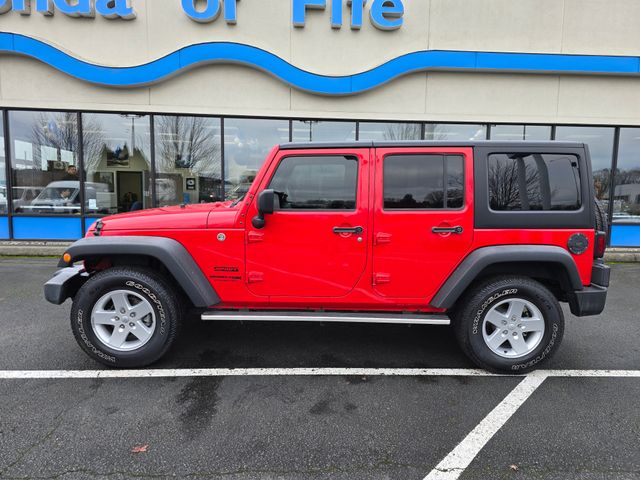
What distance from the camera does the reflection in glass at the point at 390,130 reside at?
28.6ft

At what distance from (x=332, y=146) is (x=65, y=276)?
262 cm

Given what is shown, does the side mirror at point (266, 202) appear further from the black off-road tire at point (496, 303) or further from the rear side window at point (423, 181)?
the black off-road tire at point (496, 303)

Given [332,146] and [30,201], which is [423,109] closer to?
[332,146]

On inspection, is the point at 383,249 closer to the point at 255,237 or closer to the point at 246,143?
the point at 255,237

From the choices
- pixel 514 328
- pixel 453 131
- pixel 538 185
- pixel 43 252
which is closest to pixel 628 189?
pixel 453 131

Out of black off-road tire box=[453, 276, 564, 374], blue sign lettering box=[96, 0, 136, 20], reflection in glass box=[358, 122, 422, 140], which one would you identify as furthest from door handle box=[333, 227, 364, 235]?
blue sign lettering box=[96, 0, 136, 20]

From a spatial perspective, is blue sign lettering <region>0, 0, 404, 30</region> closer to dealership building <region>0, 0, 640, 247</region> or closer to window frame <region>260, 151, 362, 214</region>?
dealership building <region>0, 0, 640, 247</region>

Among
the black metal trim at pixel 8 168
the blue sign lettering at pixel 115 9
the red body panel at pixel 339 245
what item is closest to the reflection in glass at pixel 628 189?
the red body panel at pixel 339 245

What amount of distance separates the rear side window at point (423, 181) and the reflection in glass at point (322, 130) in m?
5.71

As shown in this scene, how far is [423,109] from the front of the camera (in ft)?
27.9

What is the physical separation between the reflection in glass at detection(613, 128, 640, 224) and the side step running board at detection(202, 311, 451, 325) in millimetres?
8542

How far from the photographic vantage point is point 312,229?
127 inches

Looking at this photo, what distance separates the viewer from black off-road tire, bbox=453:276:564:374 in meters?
3.17

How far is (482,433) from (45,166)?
10349 millimetres
